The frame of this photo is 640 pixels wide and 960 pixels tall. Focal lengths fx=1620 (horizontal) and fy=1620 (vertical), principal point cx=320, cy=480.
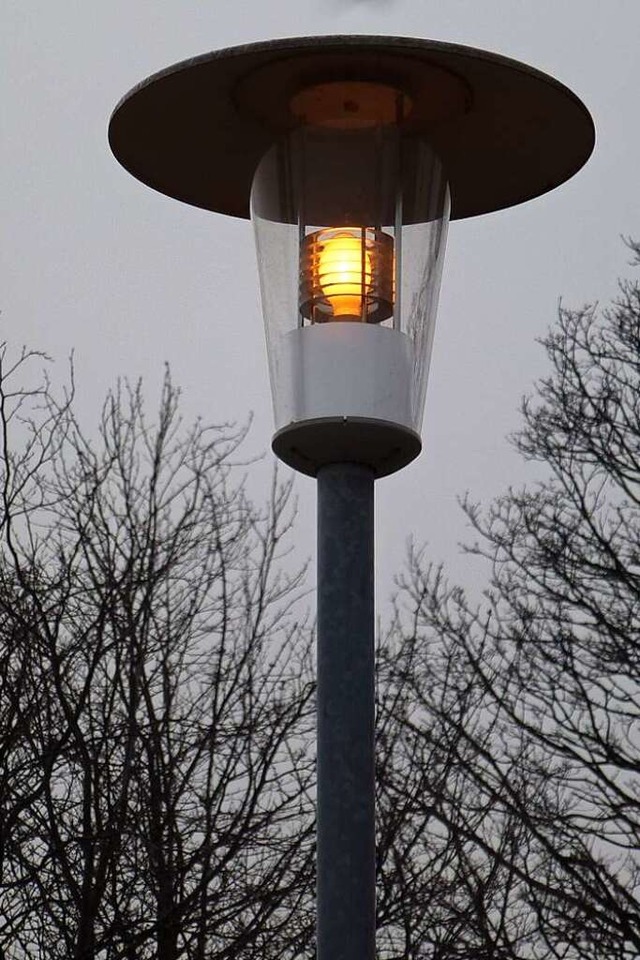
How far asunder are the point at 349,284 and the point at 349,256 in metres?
0.06

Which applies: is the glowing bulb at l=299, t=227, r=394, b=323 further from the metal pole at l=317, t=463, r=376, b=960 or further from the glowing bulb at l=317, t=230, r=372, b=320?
the metal pole at l=317, t=463, r=376, b=960

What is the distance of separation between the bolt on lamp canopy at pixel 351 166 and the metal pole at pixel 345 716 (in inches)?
4.4

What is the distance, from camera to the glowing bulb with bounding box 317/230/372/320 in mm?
3213

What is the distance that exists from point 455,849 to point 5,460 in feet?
13.2

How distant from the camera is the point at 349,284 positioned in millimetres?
3229

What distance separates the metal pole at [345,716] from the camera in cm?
290

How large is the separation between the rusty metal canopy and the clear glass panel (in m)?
0.09

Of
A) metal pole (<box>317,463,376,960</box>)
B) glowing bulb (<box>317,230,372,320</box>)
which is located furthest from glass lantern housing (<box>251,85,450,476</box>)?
metal pole (<box>317,463,376,960</box>)

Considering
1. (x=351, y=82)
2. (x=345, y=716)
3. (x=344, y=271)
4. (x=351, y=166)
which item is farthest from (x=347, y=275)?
(x=345, y=716)

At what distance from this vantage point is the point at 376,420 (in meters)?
3.11

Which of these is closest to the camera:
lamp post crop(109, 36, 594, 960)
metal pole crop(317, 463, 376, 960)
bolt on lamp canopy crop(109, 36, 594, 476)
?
metal pole crop(317, 463, 376, 960)

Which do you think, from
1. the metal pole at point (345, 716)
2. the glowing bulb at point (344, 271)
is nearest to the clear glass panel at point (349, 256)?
the glowing bulb at point (344, 271)

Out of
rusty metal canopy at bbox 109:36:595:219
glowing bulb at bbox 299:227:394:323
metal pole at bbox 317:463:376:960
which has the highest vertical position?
rusty metal canopy at bbox 109:36:595:219

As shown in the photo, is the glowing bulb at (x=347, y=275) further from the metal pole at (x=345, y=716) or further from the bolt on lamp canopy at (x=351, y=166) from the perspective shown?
the metal pole at (x=345, y=716)
